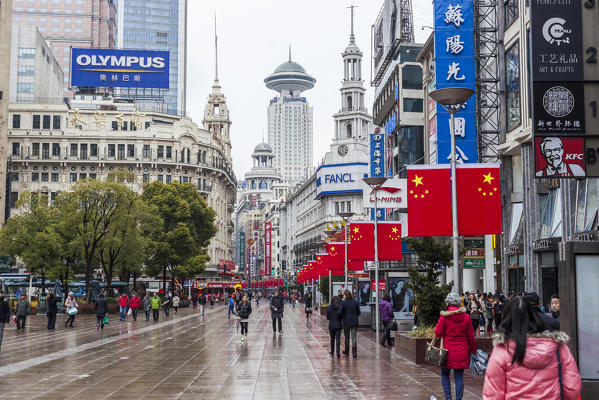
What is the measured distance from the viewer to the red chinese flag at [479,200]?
18.4 metres

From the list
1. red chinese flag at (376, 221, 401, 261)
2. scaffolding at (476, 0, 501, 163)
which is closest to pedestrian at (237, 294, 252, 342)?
red chinese flag at (376, 221, 401, 261)

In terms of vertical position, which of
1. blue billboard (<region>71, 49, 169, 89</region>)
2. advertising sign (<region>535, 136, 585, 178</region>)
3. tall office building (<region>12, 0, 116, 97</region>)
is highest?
tall office building (<region>12, 0, 116, 97</region>)

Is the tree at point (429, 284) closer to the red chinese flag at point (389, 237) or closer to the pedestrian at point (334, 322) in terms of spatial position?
the pedestrian at point (334, 322)

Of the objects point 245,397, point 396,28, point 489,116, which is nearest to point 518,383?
point 245,397

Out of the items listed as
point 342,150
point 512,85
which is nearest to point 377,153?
point 512,85

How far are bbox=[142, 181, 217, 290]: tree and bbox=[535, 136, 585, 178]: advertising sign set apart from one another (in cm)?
5347

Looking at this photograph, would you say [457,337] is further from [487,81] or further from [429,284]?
[487,81]

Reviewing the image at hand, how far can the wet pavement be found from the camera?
12.9 m

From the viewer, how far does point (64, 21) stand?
136500 mm

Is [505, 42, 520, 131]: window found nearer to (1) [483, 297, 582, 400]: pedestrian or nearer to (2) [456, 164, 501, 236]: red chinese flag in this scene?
(2) [456, 164, 501, 236]: red chinese flag

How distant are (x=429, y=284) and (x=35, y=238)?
37.8 metres

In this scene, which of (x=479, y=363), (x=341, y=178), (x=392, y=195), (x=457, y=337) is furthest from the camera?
(x=341, y=178)

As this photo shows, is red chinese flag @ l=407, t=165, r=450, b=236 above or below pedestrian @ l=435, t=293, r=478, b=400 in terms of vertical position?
above

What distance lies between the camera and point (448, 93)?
15734 millimetres
